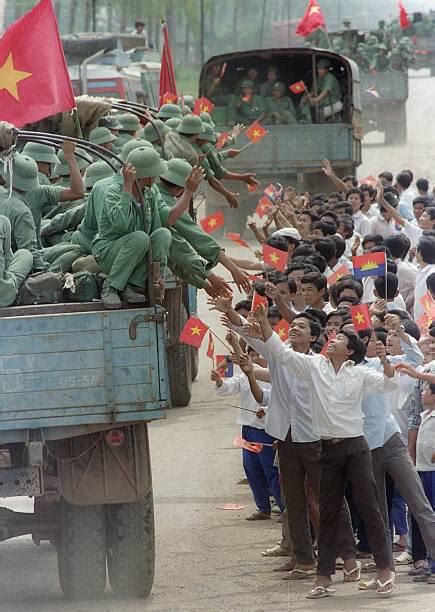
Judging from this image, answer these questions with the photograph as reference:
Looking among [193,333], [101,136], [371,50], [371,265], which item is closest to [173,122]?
[101,136]

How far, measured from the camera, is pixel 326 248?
510 inches

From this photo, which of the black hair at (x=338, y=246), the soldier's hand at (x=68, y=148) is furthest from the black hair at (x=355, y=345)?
the black hair at (x=338, y=246)

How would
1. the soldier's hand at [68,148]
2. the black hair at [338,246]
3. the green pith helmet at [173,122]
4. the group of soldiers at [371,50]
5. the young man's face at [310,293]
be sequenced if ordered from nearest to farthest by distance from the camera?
the soldier's hand at [68,148] → the young man's face at [310,293] → the black hair at [338,246] → the green pith helmet at [173,122] → the group of soldiers at [371,50]

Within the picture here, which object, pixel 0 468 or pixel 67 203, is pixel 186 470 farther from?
pixel 0 468

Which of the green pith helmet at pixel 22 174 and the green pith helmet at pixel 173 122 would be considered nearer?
the green pith helmet at pixel 22 174

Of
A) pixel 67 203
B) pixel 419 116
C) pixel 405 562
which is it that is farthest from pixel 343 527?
pixel 419 116

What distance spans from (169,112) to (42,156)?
438 centimetres

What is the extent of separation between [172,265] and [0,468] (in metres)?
2.43

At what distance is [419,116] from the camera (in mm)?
53844

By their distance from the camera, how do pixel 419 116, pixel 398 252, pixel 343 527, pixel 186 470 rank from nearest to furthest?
pixel 343 527, pixel 186 470, pixel 398 252, pixel 419 116

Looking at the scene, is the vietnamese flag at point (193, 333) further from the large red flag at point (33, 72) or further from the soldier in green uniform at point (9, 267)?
the large red flag at point (33, 72)

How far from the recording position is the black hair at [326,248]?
12.9 metres

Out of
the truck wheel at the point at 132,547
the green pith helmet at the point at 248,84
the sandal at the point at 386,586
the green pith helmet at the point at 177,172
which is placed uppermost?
the green pith helmet at the point at 177,172

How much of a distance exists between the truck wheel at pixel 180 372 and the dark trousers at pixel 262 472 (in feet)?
11.6
